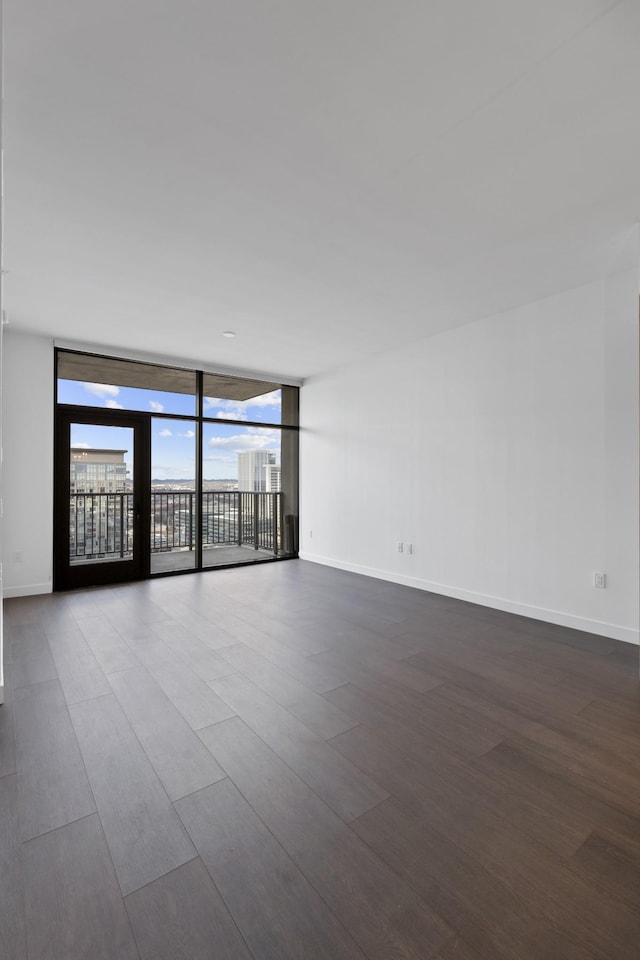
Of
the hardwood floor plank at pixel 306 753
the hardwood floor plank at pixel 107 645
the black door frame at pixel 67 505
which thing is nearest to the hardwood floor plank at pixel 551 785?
the hardwood floor plank at pixel 306 753

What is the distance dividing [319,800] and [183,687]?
3.92 feet

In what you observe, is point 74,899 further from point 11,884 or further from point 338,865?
point 338,865

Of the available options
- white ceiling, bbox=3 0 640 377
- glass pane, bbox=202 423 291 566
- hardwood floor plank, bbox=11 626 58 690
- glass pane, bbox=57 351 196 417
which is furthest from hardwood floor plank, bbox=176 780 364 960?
glass pane, bbox=57 351 196 417

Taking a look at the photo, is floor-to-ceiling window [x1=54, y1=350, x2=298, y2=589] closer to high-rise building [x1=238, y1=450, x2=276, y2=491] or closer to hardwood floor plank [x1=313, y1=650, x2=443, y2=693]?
high-rise building [x1=238, y1=450, x2=276, y2=491]

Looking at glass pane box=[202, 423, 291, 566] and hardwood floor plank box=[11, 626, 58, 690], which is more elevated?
glass pane box=[202, 423, 291, 566]

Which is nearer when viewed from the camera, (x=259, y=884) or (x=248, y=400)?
(x=259, y=884)

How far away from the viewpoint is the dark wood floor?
1.19 m

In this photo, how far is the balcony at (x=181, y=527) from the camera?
5008 mm

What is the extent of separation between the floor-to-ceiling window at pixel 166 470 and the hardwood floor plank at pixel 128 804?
3171mm

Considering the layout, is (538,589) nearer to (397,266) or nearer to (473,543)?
(473,543)

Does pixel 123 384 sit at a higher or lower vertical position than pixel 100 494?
higher

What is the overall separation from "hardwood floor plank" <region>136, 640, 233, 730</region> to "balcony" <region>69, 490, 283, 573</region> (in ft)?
7.66

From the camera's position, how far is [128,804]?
165cm

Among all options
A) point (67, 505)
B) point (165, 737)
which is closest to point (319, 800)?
point (165, 737)
